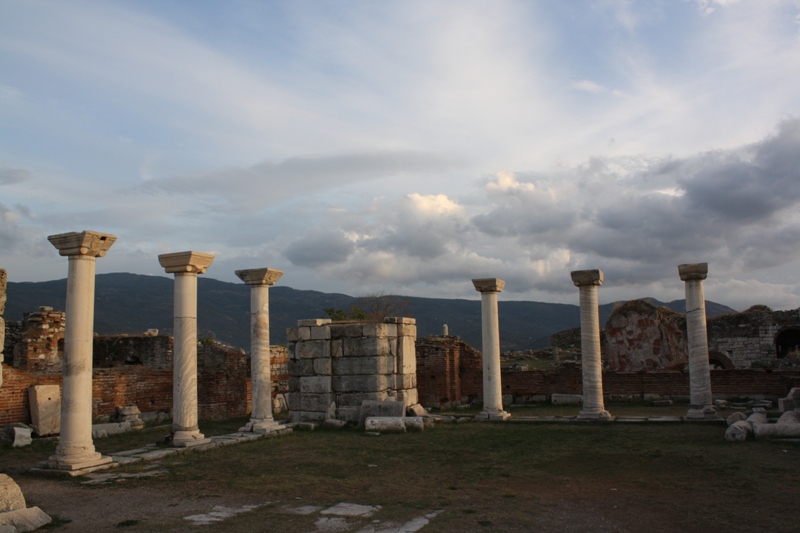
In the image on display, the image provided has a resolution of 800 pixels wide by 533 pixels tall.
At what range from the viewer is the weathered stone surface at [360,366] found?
16.7 m

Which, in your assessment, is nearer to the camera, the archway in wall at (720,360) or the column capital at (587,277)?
the column capital at (587,277)

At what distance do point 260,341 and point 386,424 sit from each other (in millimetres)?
3780

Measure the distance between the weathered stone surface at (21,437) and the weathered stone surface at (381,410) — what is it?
730 centimetres

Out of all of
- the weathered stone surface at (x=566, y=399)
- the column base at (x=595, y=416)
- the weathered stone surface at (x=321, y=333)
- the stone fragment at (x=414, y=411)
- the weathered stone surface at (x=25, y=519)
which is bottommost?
the weathered stone surface at (x=566, y=399)

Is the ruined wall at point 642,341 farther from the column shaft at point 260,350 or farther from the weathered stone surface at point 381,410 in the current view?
the column shaft at point 260,350

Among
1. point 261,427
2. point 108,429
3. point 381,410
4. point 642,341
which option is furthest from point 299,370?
point 642,341

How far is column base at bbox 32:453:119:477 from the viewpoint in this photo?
988 centimetres

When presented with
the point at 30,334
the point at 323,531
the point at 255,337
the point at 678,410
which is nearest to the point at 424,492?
the point at 323,531

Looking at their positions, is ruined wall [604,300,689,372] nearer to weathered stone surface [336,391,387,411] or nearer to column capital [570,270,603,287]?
column capital [570,270,603,287]

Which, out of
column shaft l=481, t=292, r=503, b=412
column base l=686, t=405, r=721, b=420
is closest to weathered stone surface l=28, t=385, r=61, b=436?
column shaft l=481, t=292, r=503, b=412

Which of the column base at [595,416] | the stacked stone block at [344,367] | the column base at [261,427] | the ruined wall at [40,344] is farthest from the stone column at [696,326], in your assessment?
the ruined wall at [40,344]

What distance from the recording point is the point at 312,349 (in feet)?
56.3

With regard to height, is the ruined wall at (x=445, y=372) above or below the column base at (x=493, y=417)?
above

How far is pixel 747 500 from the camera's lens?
25.2 ft
